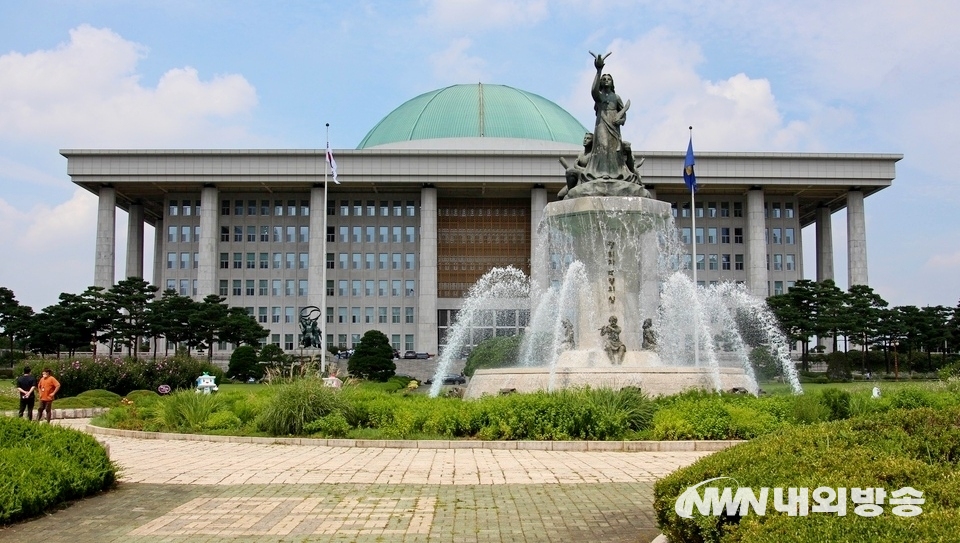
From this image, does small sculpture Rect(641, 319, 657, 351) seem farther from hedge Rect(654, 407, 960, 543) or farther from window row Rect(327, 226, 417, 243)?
window row Rect(327, 226, 417, 243)

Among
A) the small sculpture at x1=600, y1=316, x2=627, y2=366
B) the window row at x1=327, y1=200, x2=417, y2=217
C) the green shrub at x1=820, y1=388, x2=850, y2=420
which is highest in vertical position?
the window row at x1=327, y1=200, x2=417, y2=217

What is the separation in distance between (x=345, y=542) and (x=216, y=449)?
32.6 feet

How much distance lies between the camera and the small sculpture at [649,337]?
26344 millimetres

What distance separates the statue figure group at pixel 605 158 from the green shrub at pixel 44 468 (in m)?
18.1

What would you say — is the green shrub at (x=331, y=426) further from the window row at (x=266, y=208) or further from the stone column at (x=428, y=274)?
the window row at (x=266, y=208)

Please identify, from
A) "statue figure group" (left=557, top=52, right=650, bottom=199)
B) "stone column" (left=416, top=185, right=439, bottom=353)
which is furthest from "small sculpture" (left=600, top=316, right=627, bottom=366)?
"stone column" (left=416, top=185, right=439, bottom=353)

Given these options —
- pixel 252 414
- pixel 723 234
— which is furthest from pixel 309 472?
pixel 723 234

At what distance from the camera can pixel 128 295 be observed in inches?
2980

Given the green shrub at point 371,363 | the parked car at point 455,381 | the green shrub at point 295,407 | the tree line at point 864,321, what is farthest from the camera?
→ the tree line at point 864,321

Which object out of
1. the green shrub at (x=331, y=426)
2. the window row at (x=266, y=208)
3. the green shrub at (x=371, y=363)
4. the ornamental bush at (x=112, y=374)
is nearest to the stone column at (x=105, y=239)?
the window row at (x=266, y=208)

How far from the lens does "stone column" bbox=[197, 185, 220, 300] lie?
93.1 m

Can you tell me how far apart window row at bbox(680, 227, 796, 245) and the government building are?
218 millimetres

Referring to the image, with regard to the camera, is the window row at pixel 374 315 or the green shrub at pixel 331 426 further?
the window row at pixel 374 315

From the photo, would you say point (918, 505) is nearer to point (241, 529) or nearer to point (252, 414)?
point (241, 529)
